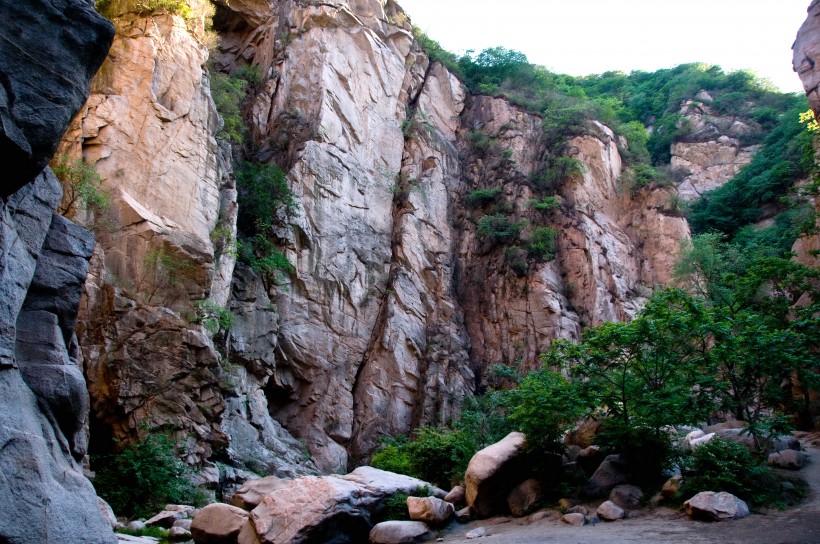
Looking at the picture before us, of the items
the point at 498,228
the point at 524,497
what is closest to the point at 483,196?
the point at 498,228

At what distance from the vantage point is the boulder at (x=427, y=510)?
11.0 m

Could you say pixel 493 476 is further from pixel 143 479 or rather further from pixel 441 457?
pixel 143 479

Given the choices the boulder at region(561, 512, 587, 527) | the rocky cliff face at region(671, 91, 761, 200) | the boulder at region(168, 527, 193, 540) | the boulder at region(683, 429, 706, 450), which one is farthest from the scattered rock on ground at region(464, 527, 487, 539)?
the rocky cliff face at region(671, 91, 761, 200)

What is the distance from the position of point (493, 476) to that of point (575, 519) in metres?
1.88

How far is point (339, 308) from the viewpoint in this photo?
24469 mm

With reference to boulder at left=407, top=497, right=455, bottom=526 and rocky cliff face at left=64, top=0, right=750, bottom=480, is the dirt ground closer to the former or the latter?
boulder at left=407, top=497, right=455, bottom=526

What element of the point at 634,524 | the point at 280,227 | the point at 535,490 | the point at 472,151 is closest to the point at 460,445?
the point at 535,490

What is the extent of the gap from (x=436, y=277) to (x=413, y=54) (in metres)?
14.1

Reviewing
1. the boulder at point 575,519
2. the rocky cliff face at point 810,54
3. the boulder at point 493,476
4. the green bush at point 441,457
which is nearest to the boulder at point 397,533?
the boulder at point 493,476

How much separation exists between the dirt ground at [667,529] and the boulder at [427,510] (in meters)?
0.30

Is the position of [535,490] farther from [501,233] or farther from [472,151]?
[472,151]

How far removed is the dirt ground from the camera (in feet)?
27.1

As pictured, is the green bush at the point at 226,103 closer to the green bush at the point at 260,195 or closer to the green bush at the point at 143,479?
the green bush at the point at 260,195

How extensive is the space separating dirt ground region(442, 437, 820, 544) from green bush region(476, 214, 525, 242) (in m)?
19.2
